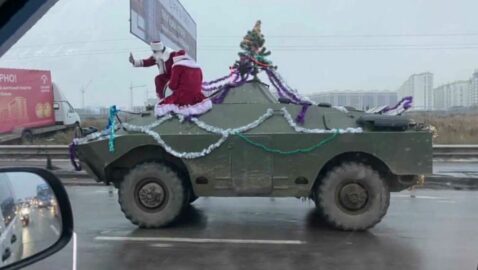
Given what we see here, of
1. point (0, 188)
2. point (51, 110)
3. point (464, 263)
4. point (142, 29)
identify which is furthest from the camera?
point (51, 110)

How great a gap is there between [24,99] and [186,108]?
17.3 meters

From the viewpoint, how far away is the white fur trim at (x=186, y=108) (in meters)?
7.48

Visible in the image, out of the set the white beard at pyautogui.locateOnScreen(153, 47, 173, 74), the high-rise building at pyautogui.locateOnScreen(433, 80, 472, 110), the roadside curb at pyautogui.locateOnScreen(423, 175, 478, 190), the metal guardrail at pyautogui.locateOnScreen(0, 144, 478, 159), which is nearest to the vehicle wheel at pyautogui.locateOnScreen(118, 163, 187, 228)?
the white beard at pyautogui.locateOnScreen(153, 47, 173, 74)

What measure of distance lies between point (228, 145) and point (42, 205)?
4952 mm

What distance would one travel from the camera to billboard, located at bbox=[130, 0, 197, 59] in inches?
532

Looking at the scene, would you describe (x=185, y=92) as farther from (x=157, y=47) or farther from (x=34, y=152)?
(x=34, y=152)

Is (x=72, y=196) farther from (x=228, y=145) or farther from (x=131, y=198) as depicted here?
(x=228, y=145)

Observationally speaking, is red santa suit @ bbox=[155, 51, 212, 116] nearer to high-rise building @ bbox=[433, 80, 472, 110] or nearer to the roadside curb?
the roadside curb

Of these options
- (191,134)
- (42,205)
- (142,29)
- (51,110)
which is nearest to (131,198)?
(191,134)

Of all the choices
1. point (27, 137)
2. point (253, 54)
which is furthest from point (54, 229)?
point (27, 137)

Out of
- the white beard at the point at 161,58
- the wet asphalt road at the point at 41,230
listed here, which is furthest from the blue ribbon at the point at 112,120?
the wet asphalt road at the point at 41,230

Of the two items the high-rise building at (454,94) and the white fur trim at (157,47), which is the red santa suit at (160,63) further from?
the high-rise building at (454,94)

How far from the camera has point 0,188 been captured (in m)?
2.23

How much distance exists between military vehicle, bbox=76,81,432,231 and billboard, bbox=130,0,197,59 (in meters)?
5.98
